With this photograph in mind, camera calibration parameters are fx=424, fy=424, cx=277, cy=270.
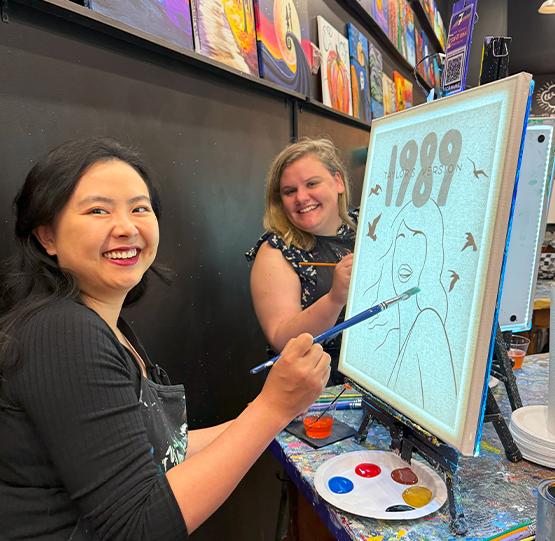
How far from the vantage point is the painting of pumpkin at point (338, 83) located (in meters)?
2.49

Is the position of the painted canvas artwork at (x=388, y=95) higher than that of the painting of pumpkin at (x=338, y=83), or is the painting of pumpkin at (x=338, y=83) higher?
the painted canvas artwork at (x=388, y=95)

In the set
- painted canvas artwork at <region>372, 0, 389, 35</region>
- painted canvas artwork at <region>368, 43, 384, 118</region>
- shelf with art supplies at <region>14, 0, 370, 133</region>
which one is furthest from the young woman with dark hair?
painted canvas artwork at <region>372, 0, 389, 35</region>

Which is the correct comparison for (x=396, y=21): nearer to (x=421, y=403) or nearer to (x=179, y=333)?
(x=179, y=333)

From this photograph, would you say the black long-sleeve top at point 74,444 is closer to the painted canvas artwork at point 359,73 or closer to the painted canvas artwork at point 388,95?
the painted canvas artwork at point 359,73

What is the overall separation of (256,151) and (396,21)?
2775 millimetres

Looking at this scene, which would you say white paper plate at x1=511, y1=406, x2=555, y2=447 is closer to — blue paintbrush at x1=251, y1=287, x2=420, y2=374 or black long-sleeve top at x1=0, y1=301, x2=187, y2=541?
blue paintbrush at x1=251, y1=287, x2=420, y2=374

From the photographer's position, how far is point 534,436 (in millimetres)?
879

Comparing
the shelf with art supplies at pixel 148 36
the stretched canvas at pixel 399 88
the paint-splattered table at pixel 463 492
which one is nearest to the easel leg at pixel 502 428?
the paint-splattered table at pixel 463 492

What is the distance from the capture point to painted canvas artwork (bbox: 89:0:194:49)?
3.76ft

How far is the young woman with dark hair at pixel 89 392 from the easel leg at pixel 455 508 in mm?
269

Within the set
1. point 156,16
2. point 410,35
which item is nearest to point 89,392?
point 156,16

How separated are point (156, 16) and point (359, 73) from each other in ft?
6.51

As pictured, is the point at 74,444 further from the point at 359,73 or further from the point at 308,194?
the point at 359,73

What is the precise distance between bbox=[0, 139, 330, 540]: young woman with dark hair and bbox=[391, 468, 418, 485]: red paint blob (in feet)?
0.82
